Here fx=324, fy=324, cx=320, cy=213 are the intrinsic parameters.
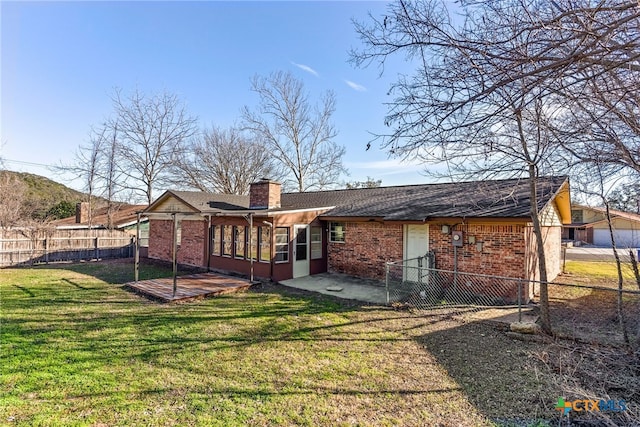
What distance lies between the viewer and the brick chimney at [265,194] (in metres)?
12.3

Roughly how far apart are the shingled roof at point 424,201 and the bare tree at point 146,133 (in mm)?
12120

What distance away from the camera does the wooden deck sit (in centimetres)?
906

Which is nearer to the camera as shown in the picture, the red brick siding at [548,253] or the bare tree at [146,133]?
the red brick siding at [548,253]

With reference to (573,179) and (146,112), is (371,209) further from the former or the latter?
(146,112)

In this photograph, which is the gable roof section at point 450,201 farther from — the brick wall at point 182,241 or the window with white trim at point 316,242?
the brick wall at point 182,241

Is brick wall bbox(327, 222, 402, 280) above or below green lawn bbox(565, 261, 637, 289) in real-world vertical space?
above

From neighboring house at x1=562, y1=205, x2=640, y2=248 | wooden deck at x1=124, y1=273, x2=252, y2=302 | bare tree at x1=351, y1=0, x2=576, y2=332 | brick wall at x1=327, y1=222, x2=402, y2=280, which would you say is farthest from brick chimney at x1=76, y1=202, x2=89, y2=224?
neighboring house at x1=562, y1=205, x2=640, y2=248

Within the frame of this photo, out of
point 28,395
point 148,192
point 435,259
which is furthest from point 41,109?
point 435,259

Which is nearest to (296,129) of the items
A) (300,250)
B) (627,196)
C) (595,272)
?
(300,250)

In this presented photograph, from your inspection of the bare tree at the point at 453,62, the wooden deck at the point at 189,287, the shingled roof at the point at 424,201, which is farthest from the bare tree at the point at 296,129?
the bare tree at the point at 453,62

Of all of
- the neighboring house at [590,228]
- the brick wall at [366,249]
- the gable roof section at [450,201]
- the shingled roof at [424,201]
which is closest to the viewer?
the gable roof section at [450,201]

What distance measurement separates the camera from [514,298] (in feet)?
29.1

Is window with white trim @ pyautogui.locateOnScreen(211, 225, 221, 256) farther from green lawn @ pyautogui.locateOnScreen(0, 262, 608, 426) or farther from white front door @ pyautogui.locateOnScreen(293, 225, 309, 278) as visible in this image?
green lawn @ pyautogui.locateOnScreen(0, 262, 608, 426)

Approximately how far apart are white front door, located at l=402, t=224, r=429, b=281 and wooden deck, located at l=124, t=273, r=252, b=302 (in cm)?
538
